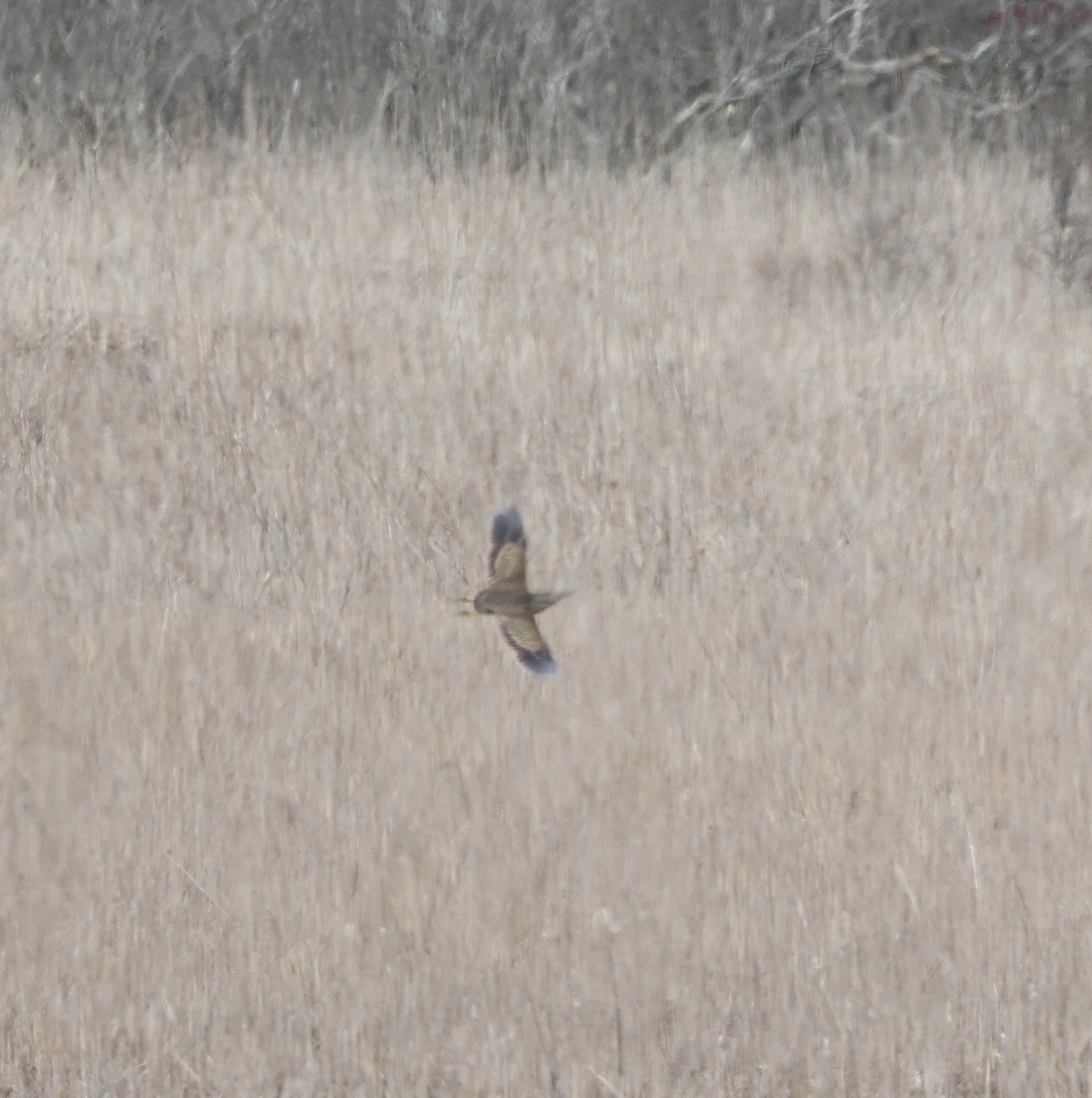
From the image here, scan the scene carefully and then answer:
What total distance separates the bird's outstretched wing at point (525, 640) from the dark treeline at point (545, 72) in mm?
4225

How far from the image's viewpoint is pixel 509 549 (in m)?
3.66

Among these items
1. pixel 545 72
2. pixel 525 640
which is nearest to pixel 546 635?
pixel 525 640

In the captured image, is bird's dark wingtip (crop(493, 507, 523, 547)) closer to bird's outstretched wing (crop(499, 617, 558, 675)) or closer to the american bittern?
the american bittern

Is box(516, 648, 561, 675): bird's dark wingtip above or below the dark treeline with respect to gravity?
below

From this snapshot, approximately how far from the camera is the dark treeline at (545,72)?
7.90 m

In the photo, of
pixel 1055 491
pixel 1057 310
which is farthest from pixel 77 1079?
pixel 1057 310

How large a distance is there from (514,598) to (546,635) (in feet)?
2.96

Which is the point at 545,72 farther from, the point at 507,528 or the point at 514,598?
the point at 514,598

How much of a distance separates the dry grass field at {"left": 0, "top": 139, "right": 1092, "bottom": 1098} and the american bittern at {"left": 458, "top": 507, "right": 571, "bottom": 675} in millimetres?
225

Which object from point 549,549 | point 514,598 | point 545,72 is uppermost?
point 545,72

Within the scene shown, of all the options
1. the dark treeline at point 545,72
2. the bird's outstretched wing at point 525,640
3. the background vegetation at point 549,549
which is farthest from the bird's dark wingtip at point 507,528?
the dark treeline at point 545,72

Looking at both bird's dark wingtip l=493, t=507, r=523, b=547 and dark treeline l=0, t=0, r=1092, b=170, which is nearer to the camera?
bird's dark wingtip l=493, t=507, r=523, b=547

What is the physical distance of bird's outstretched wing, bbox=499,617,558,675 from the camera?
3.50m

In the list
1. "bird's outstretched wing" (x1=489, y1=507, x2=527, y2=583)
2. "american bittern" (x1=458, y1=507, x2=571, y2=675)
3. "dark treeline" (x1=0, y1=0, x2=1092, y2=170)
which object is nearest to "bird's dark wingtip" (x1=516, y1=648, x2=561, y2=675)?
"american bittern" (x1=458, y1=507, x2=571, y2=675)
